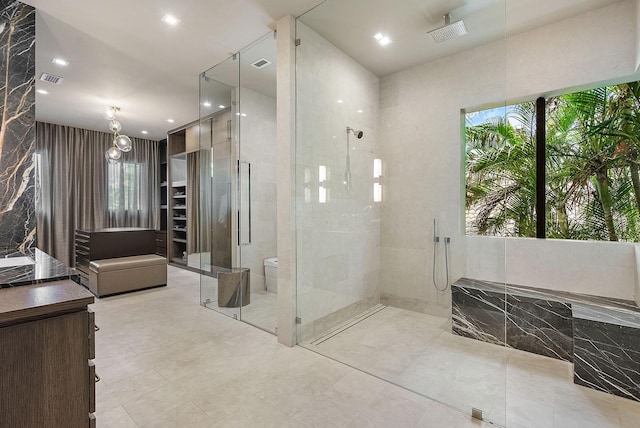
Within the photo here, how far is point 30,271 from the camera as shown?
170cm

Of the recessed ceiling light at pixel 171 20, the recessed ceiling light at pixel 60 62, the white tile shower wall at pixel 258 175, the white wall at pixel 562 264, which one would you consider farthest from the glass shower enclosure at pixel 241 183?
the white wall at pixel 562 264

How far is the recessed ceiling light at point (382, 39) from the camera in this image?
2.78 m

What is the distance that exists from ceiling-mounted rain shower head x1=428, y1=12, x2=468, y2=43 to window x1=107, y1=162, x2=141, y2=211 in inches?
282

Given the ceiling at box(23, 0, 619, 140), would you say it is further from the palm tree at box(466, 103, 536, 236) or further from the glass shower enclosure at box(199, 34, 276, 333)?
the palm tree at box(466, 103, 536, 236)

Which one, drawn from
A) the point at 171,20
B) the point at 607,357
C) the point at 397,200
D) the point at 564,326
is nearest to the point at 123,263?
the point at 171,20

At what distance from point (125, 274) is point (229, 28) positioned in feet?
12.3

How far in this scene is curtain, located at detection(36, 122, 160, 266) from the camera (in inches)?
241

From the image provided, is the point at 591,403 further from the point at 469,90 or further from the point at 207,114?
the point at 207,114

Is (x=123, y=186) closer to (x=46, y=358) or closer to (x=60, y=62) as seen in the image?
(x=60, y=62)

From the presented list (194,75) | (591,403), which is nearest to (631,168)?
(591,403)

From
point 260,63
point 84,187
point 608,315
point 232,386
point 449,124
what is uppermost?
point 260,63

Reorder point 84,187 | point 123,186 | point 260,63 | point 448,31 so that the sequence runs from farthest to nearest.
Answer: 1. point 123,186
2. point 84,187
3. point 260,63
4. point 448,31

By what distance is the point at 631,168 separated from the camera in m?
2.90

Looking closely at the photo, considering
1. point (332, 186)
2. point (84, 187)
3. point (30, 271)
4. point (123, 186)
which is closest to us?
point (30, 271)
